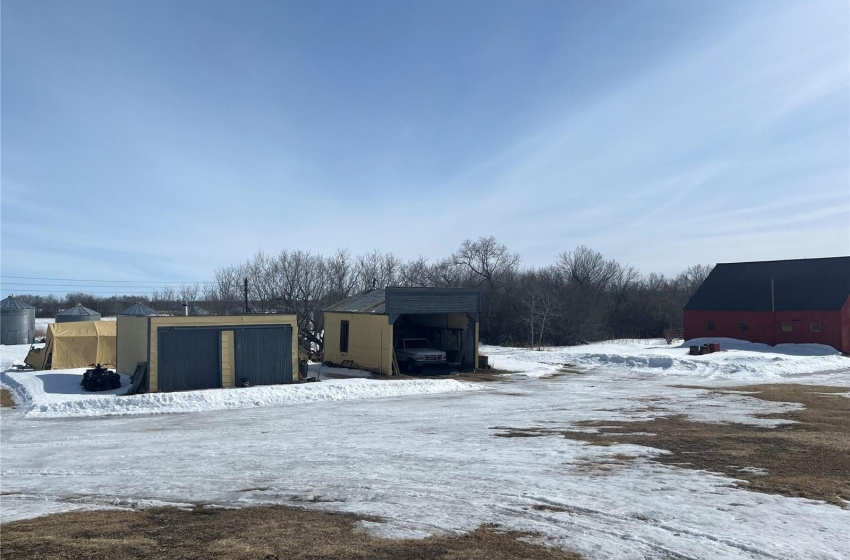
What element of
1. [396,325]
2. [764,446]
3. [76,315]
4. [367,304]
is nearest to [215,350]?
[367,304]

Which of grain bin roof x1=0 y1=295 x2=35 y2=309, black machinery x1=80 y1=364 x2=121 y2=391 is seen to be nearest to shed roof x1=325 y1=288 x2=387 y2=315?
black machinery x1=80 y1=364 x2=121 y2=391

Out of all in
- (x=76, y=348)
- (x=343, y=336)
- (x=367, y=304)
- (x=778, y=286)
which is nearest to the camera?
(x=367, y=304)

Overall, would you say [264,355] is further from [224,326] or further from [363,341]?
[363,341]

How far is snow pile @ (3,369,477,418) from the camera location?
2061 cm

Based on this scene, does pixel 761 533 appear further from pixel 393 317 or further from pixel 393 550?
pixel 393 317

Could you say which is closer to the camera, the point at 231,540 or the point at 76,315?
the point at 231,540

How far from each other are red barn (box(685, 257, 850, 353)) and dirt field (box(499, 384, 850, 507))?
88.1 ft

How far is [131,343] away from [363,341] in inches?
414

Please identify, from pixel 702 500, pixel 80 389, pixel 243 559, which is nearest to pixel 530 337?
pixel 80 389

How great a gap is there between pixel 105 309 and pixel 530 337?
89.3 m

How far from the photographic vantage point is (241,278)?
59.1 meters

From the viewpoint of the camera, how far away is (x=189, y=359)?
80.0ft

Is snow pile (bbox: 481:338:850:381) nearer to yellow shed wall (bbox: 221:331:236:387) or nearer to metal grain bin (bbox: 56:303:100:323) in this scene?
yellow shed wall (bbox: 221:331:236:387)

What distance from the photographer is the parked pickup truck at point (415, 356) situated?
30344mm
